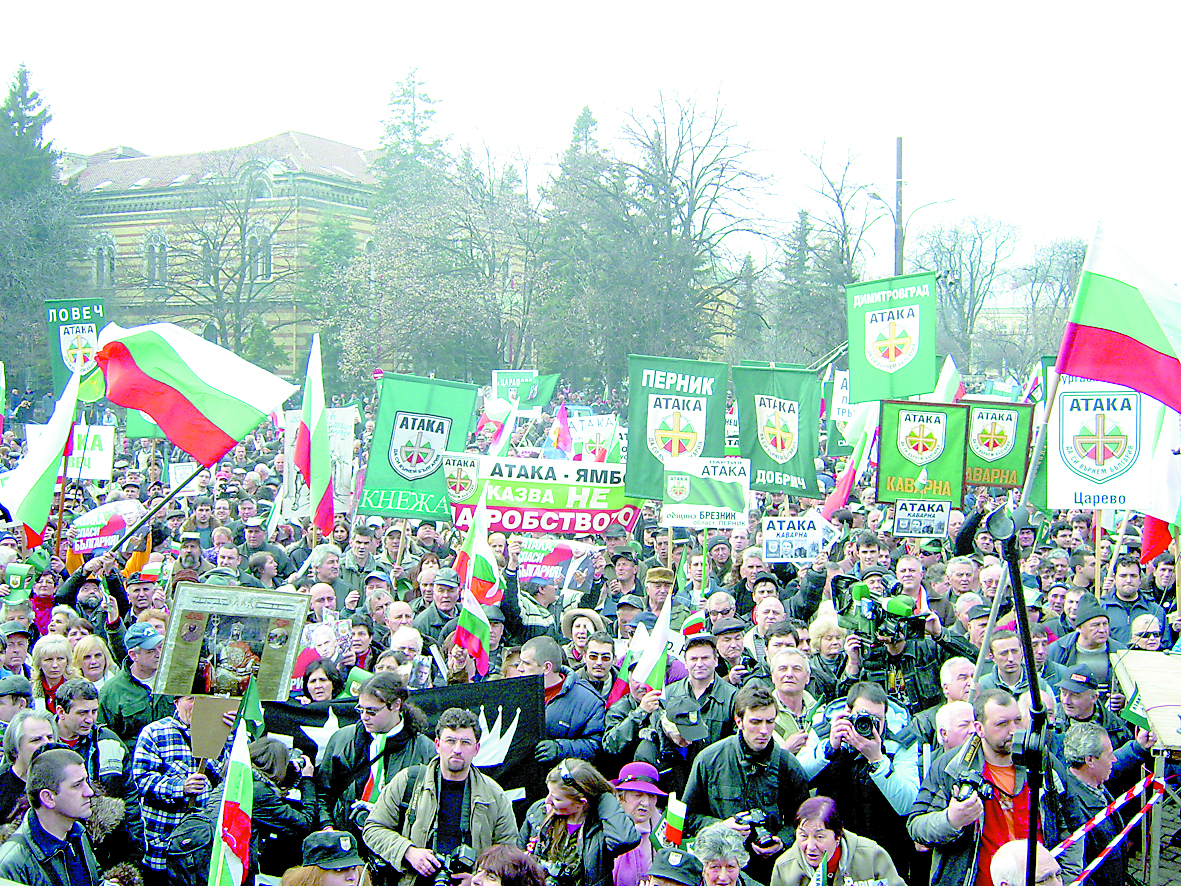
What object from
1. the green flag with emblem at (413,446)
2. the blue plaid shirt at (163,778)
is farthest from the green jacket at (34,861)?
the green flag with emblem at (413,446)

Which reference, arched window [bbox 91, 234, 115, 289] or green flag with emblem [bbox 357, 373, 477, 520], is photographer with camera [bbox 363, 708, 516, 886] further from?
arched window [bbox 91, 234, 115, 289]

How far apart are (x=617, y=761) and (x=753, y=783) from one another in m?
1.07

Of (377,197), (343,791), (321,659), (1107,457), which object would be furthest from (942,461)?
(377,197)

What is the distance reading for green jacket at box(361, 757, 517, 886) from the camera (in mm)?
4992

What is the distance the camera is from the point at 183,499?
1521 centimetres

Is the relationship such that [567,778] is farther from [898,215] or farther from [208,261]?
[208,261]

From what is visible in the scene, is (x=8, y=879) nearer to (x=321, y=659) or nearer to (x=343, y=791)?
(x=343, y=791)

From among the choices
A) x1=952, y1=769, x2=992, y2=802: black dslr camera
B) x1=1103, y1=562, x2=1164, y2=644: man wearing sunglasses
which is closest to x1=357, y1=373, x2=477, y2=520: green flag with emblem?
x1=1103, y1=562, x2=1164, y2=644: man wearing sunglasses

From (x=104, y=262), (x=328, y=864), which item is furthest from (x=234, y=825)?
(x=104, y=262)

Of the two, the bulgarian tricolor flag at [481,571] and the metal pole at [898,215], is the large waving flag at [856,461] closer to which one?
the bulgarian tricolor flag at [481,571]

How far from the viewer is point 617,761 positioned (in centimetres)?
596

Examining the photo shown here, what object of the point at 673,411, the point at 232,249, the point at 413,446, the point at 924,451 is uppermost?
the point at 232,249

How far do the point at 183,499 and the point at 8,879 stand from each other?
11.1 m

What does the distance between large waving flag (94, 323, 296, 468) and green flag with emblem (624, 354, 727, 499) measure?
3.62m
